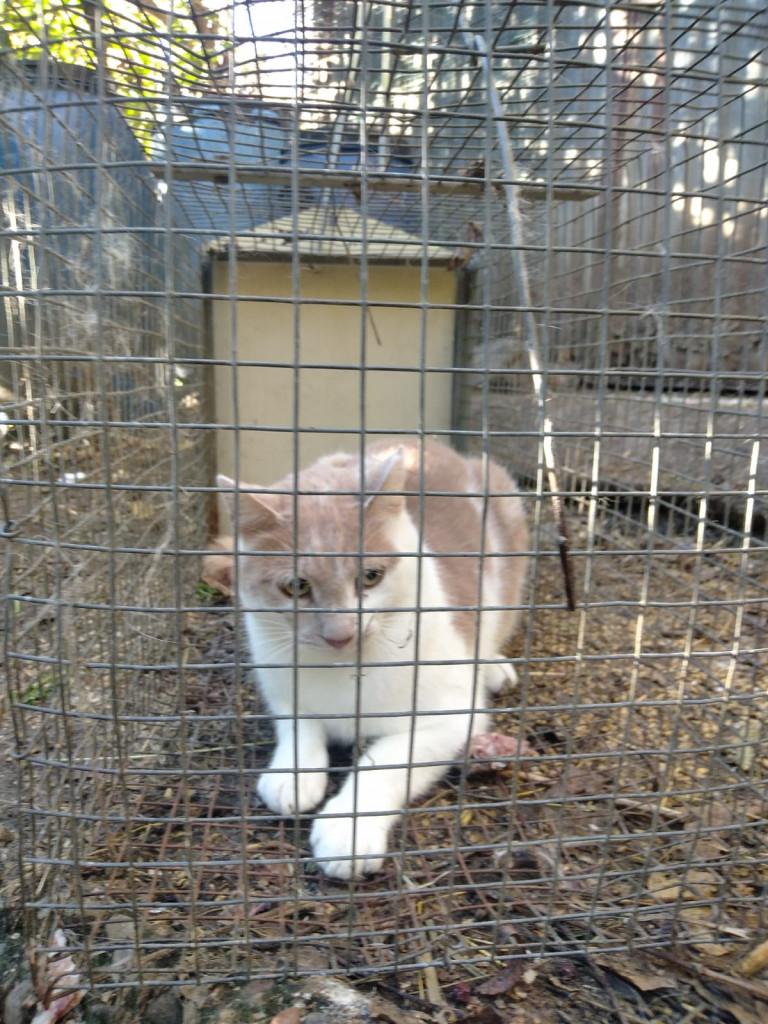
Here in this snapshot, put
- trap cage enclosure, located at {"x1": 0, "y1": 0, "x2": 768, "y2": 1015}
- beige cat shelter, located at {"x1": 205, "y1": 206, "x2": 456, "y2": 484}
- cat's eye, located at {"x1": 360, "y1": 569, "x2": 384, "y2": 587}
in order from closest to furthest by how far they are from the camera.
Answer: trap cage enclosure, located at {"x1": 0, "y1": 0, "x2": 768, "y2": 1015}
cat's eye, located at {"x1": 360, "y1": 569, "x2": 384, "y2": 587}
beige cat shelter, located at {"x1": 205, "y1": 206, "x2": 456, "y2": 484}

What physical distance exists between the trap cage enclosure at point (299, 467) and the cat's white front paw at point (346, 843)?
46 millimetres

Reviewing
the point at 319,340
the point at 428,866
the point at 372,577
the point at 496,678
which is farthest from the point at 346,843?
the point at 319,340

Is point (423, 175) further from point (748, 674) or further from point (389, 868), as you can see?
point (748, 674)

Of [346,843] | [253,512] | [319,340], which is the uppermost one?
[319,340]

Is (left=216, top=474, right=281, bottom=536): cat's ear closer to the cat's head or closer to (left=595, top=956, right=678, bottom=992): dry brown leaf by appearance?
the cat's head

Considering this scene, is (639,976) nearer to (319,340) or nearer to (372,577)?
(372,577)

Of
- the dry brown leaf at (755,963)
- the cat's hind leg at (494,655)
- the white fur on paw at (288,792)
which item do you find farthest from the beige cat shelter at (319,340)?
the dry brown leaf at (755,963)

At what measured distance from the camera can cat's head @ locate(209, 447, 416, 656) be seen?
1.50m

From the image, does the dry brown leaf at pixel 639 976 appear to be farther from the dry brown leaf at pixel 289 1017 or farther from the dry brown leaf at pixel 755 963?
the dry brown leaf at pixel 289 1017

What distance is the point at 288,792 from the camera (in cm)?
163

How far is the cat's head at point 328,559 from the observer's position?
1495mm

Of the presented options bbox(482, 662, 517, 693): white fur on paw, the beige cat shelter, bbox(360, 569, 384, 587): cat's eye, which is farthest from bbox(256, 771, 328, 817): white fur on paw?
the beige cat shelter

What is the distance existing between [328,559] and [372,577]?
170mm

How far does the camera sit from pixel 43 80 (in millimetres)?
1025
